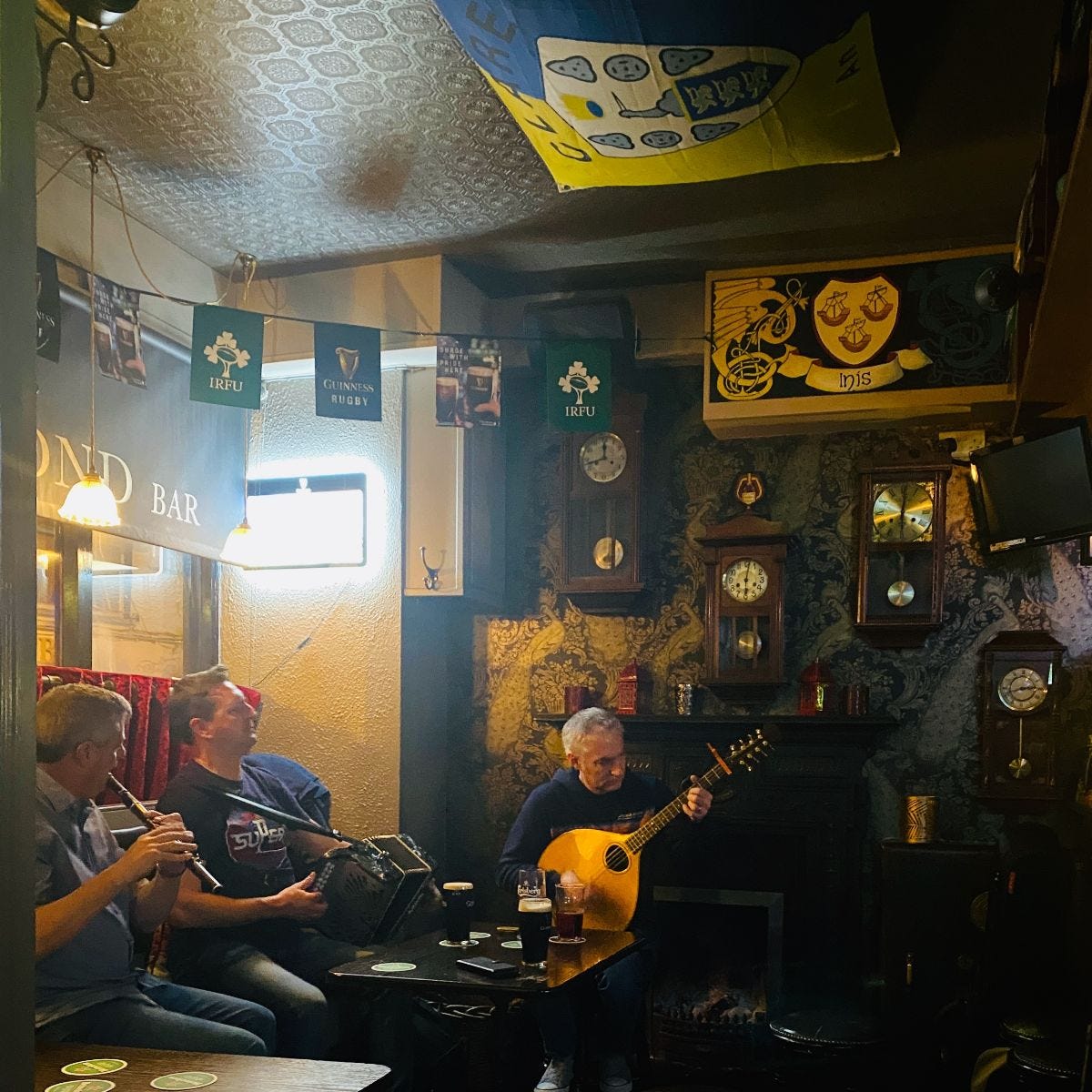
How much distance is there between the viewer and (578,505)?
5184 millimetres

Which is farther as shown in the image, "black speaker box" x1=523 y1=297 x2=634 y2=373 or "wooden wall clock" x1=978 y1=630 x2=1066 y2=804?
"black speaker box" x1=523 y1=297 x2=634 y2=373

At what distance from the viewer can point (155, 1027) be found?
9.29 ft

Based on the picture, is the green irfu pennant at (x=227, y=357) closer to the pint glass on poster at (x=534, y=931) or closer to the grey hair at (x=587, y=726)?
the grey hair at (x=587, y=726)

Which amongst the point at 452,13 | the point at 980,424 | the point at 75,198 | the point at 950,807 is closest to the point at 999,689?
the point at 950,807

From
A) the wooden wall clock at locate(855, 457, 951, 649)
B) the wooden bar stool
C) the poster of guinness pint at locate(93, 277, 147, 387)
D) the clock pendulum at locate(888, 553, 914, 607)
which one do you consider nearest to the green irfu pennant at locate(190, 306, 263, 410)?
the poster of guinness pint at locate(93, 277, 147, 387)

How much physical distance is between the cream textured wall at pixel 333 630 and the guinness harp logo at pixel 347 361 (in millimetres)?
617

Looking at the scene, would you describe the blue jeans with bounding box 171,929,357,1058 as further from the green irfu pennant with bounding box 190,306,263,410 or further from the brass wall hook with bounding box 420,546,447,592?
the green irfu pennant with bounding box 190,306,263,410

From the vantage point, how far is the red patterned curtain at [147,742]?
13.3ft

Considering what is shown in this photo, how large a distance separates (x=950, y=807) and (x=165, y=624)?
3.57m

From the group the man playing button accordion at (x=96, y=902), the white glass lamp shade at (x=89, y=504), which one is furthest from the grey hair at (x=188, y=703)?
the man playing button accordion at (x=96, y=902)

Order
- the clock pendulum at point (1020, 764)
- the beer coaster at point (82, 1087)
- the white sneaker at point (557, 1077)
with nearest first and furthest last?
the beer coaster at point (82, 1087)
the white sneaker at point (557, 1077)
the clock pendulum at point (1020, 764)

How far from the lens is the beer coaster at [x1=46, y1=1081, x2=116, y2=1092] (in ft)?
6.37

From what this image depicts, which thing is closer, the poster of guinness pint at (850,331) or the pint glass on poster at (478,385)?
the poster of guinness pint at (850,331)

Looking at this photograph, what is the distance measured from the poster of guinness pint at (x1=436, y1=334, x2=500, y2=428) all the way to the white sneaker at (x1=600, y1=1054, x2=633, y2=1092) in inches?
96.0
